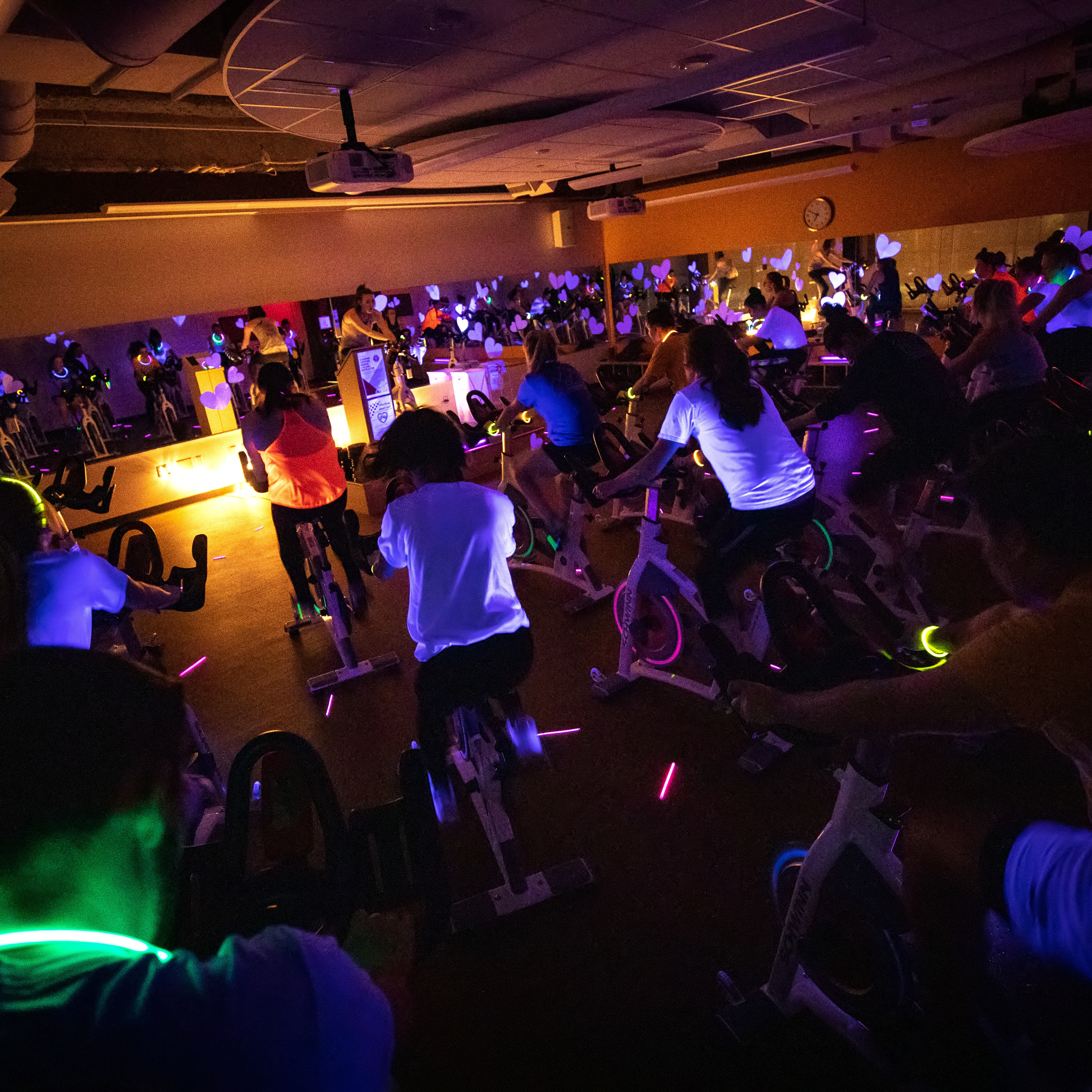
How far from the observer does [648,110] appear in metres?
5.59

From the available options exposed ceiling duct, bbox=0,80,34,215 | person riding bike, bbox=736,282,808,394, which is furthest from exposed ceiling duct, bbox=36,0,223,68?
person riding bike, bbox=736,282,808,394

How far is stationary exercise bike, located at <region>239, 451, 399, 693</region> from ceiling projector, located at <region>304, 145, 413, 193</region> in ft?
7.40

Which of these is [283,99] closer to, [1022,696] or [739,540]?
[739,540]

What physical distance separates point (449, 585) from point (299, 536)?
2.20 metres

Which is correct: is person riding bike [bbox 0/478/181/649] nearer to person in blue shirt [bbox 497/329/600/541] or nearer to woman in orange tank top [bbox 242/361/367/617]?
woman in orange tank top [bbox 242/361/367/617]

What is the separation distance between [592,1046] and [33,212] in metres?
9.33

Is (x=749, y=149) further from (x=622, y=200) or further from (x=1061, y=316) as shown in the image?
(x=1061, y=316)

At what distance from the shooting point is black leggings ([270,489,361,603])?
4.01 m

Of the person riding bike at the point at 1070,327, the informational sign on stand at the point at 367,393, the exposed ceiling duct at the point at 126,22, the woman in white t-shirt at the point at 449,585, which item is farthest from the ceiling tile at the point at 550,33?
the informational sign on stand at the point at 367,393

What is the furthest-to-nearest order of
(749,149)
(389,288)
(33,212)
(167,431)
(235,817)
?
(389,288) → (167,431) → (749,149) → (33,212) → (235,817)

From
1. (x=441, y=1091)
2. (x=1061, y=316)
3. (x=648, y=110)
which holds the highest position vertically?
(x=648, y=110)

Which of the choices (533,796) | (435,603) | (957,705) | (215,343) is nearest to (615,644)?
(533,796)

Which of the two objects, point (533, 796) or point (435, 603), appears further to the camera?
point (533, 796)

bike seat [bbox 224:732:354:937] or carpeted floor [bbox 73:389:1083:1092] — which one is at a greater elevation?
bike seat [bbox 224:732:354:937]
